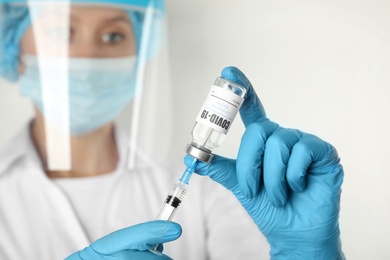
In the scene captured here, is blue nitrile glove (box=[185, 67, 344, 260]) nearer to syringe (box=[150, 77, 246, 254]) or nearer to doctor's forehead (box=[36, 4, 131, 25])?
syringe (box=[150, 77, 246, 254])

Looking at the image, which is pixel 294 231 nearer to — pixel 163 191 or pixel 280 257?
pixel 280 257

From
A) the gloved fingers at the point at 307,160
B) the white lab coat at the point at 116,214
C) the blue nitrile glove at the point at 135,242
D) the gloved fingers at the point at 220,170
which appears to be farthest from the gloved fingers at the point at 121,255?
the white lab coat at the point at 116,214

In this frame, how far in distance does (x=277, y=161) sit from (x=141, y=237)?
0.29m

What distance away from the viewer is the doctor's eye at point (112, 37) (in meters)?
1.55

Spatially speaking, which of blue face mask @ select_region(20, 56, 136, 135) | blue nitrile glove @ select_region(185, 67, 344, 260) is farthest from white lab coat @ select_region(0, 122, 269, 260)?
blue nitrile glove @ select_region(185, 67, 344, 260)

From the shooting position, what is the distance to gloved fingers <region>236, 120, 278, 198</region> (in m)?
1.04

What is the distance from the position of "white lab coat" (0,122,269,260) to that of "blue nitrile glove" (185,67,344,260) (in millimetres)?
390

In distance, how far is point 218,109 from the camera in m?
0.92

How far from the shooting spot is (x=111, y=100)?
5.21 ft

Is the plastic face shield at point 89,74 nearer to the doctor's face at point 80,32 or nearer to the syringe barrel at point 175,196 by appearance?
the doctor's face at point 80,32

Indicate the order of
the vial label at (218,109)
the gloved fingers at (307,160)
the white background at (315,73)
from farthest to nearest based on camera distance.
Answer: the white background at (315,73) → the gloved fingers at (307,160) → the vial label at (218,109)

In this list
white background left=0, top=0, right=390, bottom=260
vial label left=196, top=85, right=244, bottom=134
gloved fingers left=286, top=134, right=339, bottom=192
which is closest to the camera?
vial label left=196, top=85, right=244, bottom=134

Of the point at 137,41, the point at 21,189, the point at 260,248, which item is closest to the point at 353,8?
the point at 137,41

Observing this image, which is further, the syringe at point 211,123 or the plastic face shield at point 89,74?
the plastic face shield at point 89,74
